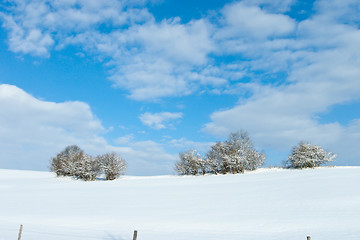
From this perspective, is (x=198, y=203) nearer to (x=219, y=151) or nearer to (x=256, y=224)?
(x=256, y=224)

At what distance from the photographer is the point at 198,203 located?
28156 mm

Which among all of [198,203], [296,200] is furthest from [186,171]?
[296,200]

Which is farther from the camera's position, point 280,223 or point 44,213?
point 44,213

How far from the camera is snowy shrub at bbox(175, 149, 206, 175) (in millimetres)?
62125

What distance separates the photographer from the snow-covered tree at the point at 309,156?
5391cm

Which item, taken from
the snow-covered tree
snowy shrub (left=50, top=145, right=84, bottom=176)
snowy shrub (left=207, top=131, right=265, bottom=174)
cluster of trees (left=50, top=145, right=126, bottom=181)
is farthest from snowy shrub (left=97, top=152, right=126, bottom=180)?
the snow-covered tree

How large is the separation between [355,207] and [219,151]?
130 feet

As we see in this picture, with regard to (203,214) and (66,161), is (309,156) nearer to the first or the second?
(203,214)

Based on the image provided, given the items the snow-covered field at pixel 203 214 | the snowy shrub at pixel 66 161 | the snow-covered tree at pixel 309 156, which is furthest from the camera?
the snowy shrub at pixel 66 161

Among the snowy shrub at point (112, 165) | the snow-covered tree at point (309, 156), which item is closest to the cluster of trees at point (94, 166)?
the snowy shrub at point (112, 165)

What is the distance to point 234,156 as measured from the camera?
57.8 m

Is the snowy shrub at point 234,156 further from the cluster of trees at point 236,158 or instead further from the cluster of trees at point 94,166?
the cluster of trees at point 94,166

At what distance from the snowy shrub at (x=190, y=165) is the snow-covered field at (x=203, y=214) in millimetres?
26573

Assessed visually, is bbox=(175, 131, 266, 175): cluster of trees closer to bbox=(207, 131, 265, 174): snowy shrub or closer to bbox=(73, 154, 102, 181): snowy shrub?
bbox=(207, 131, 265, 174): snowy shrub
